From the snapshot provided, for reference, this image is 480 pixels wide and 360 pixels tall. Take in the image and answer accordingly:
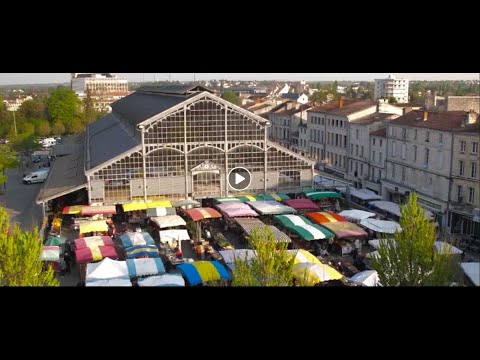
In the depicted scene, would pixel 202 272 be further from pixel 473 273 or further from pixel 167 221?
pixel 473 273

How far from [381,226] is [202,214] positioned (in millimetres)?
5206

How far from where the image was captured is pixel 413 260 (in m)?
8.78

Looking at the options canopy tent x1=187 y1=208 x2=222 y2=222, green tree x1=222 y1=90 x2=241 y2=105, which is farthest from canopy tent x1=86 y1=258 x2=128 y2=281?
green tree x1=222 y1=90 x2=241 y2=105

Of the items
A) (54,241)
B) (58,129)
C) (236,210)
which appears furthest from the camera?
(58,129)

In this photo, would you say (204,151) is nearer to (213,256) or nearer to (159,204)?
(159,204)

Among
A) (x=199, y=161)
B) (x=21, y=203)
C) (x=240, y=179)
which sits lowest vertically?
(x=21, y=203)

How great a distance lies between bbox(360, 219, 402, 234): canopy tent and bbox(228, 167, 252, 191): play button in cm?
504

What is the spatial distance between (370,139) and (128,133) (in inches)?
399

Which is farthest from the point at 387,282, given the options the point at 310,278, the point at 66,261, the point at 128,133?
the point at 128,133

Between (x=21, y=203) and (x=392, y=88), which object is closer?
(x=21, y=203)

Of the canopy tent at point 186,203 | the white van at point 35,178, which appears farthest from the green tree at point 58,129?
the canopy tent at point 186,203

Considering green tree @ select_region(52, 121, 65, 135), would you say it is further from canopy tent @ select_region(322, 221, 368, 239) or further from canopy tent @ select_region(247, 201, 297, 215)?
canopy tent @ select_region(322, 221, 368, 239)

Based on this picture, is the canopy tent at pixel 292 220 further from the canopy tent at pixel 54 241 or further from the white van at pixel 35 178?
the white van at pixel 35 178

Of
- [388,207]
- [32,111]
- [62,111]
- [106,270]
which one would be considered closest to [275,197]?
[388,207]
